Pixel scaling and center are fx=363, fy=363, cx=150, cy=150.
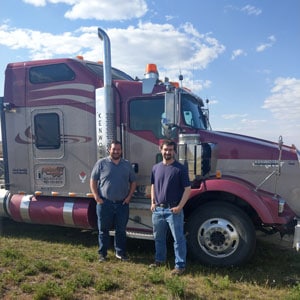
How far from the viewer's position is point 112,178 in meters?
5.68

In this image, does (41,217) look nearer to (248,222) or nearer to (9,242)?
(9,242)

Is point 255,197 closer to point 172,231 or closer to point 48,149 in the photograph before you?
point 172,231

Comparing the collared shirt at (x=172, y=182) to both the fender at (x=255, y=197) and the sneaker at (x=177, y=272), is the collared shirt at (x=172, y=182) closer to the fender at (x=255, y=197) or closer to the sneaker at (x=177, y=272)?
the fender at (x=255, y=197)

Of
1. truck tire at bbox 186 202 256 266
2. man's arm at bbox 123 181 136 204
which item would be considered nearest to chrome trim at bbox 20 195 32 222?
man's arm at bbox 123 181 136 204

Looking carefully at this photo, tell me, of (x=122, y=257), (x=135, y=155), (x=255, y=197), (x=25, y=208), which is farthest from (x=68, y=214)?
(x=255, y=197)

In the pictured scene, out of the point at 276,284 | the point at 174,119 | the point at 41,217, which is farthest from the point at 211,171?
the point at 41,217

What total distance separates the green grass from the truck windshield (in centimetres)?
232

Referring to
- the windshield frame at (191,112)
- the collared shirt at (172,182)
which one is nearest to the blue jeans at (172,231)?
the collared shirt at (172,182)

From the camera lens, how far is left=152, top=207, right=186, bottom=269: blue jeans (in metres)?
5.19

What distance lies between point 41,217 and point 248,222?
12.5 ft

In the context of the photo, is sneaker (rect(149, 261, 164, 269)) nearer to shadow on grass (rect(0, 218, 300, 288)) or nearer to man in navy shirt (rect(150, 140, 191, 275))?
shadow on grass (rect(0, 218, 300, 288))

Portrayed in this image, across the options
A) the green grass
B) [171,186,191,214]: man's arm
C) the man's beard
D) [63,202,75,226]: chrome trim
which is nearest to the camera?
the green grass

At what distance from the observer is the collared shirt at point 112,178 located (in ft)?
18.6

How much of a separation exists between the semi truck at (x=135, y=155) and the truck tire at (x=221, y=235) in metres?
0.02
